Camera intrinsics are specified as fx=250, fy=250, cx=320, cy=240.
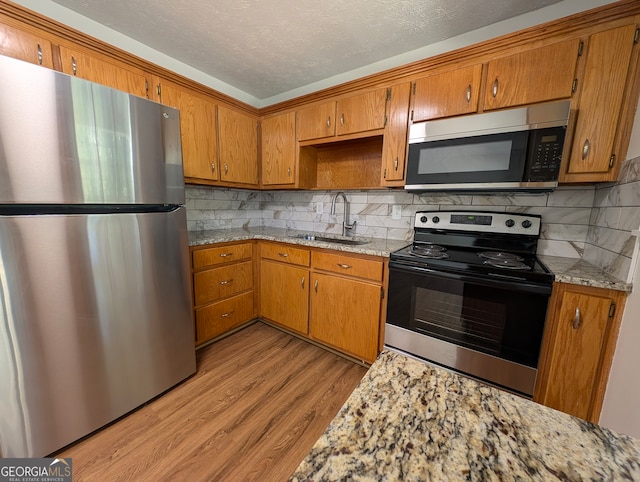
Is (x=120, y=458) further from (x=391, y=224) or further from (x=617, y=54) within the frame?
(x=617, y=54)

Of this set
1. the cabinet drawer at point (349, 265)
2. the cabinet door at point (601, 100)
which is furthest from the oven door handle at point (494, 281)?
the cabinet door at point (601, 100)

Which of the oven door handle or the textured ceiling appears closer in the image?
the oven door handle

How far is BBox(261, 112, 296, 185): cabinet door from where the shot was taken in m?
2.40

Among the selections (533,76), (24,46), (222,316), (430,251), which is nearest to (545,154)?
(533,76)

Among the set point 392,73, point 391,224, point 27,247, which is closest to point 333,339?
point 391,224

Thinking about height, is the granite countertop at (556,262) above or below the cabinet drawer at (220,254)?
above

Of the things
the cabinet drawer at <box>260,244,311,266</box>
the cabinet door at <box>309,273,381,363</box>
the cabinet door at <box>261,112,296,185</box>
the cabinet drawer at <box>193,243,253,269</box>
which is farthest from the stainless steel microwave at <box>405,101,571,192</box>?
the cabinet drawer at <box>193,243,253,269</box>

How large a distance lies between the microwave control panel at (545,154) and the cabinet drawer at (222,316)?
234cm

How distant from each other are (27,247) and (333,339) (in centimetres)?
185

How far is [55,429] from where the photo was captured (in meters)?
1.20

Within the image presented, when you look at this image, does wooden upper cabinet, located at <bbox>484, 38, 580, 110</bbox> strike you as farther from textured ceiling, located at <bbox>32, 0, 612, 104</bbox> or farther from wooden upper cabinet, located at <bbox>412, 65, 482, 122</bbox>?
textured ceiling, located at <bbox>32, 0, 612, 104</bbox>

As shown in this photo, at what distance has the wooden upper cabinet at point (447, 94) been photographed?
60.9 inches

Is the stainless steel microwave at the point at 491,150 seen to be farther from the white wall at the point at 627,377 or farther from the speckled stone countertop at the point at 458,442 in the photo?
the speckled stone countertop at the point at 458,442

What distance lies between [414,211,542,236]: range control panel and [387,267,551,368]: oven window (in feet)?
1.95
